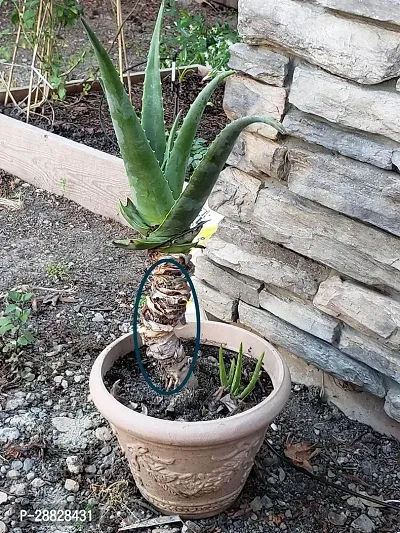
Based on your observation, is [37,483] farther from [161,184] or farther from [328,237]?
[328,237]

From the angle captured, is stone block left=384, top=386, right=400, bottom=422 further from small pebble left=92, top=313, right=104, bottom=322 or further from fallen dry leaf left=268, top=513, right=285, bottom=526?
small pebble left=92, top=313, right=104, bottom=322

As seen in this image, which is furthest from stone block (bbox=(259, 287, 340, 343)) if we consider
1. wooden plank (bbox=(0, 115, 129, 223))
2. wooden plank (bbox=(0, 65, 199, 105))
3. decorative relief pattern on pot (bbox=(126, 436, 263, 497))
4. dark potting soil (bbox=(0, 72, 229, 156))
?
wooden plank (bbox=(0, 65, 199, 105))

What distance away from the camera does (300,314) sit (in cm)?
219

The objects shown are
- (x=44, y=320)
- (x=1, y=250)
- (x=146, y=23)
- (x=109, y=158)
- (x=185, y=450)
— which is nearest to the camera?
(x=185, y=450)

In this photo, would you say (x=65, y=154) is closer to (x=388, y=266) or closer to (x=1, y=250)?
(x=1, y=250)

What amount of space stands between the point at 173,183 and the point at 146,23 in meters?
5.83

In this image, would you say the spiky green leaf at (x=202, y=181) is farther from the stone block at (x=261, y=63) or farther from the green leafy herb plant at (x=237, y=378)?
the stone block at (x=261, y=63)

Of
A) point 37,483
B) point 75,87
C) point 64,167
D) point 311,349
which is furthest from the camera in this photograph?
point 75,87

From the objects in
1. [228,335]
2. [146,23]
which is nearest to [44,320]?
[228,335]

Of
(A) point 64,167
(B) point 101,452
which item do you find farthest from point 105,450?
(A) point 64,167

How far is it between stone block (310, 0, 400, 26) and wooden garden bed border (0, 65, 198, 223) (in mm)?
1693

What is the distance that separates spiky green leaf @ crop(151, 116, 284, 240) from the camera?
146 cm

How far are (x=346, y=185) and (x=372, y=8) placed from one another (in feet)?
1.43

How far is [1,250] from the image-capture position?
3.21 metres
